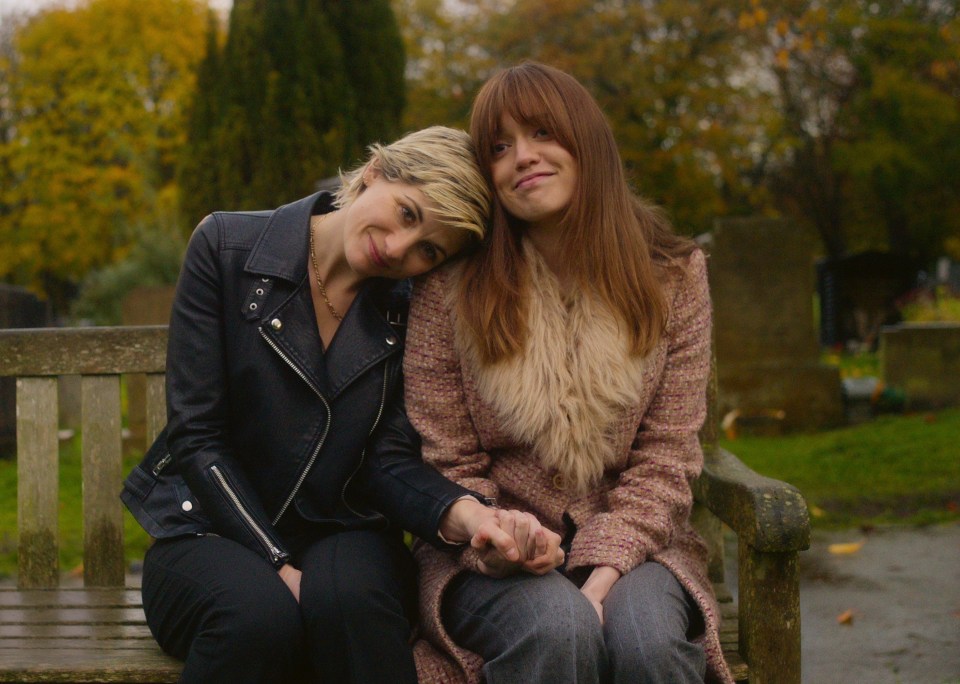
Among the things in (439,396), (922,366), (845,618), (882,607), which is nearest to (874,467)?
(922,366)

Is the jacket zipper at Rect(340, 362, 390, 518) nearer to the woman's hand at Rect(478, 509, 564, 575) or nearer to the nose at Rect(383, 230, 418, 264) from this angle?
the nose at Rect(383, 230, 418, 264)

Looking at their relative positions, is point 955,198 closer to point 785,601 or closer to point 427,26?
point 427,26

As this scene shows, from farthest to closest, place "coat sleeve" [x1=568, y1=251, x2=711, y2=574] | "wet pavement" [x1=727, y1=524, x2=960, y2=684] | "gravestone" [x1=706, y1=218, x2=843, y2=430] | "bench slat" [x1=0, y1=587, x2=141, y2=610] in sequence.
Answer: "gravestone" [x1=706, y1=218, x2=843, y2=430], "wet pavement" [x1=727, y1=524, x2=960, y2=684], "bench slat" [x1=0, y1=587, x2=141, y2=610], "coat sleeve" [x1=568, y1=251, x2=711, y2=574]

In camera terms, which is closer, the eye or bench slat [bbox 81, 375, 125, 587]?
the eye

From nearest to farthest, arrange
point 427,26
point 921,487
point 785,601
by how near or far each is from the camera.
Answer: point 785,601 < point 921,487 < point 427,26

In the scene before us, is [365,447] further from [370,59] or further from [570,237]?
[370,59]

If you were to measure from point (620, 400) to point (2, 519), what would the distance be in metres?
4.75

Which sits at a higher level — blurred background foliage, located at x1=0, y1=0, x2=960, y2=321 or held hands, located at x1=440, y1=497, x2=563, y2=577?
blurred background foliage, located at x1=0, y1=0, x2=960, y2=321

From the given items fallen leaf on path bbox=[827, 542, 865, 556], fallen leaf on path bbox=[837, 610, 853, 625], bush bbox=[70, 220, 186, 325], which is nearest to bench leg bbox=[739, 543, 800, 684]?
fallen leaf on path bbox=[837, 610, 853, 625]

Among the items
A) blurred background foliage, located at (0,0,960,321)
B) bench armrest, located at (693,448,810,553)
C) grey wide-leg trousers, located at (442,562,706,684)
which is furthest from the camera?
blurred background foliage, located at (0,0,960,321)

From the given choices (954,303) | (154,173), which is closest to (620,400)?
(954,303)

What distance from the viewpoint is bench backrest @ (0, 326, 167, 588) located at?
3295mm

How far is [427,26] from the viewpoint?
84.0 feet

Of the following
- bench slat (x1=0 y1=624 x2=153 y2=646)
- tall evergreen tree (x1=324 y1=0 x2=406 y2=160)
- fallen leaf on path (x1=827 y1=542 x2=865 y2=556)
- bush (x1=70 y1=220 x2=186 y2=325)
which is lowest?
bush (x1=70 y1=220 x2=186 y2=325)
